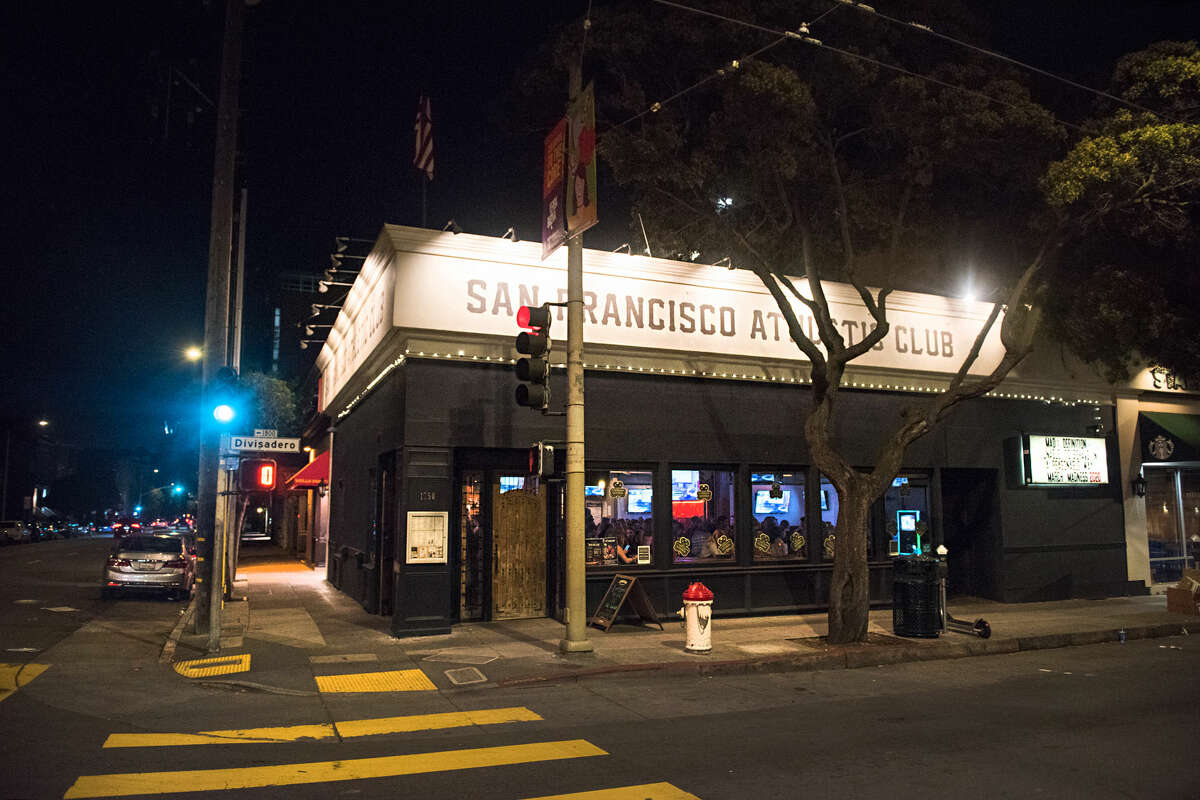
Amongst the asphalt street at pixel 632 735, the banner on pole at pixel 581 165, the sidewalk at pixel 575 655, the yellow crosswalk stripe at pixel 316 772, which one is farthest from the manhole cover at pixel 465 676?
the banner on pole at pixel 581 165

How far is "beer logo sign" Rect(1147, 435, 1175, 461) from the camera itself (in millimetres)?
19578

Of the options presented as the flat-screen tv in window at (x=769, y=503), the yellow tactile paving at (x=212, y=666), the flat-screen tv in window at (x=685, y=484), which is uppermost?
the flat-screen tv in window at (x=685, y=484)

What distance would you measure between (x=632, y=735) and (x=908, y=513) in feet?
37.9

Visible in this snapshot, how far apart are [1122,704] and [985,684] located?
1.59 m

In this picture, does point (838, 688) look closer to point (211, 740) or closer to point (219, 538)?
point (211, 740)

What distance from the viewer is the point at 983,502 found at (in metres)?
18.3

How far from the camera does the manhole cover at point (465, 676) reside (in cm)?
1002

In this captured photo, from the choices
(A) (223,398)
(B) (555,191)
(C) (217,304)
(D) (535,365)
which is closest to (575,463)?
(D) (535,365)

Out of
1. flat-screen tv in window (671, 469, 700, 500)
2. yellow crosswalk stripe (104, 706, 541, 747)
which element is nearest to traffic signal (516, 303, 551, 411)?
yellow crosswalk stripe (104, 706, 541, 747)

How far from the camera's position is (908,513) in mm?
17453

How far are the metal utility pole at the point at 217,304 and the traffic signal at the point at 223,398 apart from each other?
0.08 meters

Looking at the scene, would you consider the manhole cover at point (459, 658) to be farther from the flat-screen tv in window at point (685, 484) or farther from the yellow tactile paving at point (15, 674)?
the flat-screen tv in window at point (685, 484)

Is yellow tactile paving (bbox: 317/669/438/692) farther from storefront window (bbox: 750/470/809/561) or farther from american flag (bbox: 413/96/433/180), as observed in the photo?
american flag (bbox: 413/96/433/180)

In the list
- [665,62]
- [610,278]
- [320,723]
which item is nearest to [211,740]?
[320,723]
